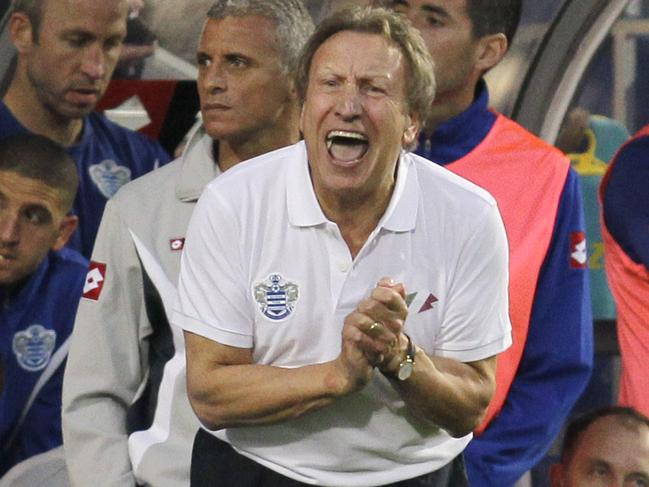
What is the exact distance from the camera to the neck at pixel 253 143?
3.31 m

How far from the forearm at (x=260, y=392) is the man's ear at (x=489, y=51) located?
1348 mm

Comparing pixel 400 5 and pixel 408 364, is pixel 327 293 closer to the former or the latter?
pixel 408 364

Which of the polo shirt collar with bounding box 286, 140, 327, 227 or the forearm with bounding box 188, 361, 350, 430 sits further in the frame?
the polo shirt collar with bounding box 286, 140, 327, 227

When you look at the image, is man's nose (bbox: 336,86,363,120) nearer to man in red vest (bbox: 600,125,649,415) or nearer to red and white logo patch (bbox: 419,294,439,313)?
red and white logo patch (bbox: 419,294,439,313)

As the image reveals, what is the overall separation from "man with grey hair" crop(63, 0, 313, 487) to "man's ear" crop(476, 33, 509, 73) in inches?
26.1

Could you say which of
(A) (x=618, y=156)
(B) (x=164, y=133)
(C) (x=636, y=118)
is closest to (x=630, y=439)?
(A) (x=618, y=156)

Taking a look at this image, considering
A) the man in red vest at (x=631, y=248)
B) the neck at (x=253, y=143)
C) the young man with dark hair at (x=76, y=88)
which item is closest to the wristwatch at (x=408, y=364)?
the neck at (x=253, y=143)

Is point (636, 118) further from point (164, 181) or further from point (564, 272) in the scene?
point (164, 181)

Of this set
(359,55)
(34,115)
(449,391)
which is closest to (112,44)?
(34,115)

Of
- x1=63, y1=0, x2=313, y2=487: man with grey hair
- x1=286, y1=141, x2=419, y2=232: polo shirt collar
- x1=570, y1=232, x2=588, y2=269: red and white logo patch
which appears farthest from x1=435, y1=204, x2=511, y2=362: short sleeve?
x1=570, y1=232, x2=588, y2=269: red and white logo patch

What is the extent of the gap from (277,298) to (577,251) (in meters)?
1.06

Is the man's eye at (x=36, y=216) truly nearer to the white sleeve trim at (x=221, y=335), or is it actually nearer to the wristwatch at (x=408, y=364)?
the white sleeve trim at (x=221, y=335)

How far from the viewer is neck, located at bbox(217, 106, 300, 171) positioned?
10.9ft

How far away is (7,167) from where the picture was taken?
398cm
